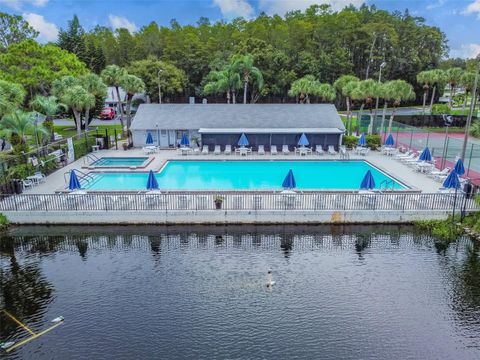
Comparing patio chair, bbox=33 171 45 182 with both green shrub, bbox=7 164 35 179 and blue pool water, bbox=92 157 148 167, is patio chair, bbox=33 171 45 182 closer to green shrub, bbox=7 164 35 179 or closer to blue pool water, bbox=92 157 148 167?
green shrub, bbox=7 164 35 179

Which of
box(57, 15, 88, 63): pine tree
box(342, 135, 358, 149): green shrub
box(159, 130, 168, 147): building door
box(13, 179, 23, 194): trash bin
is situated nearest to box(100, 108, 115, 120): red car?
box(57, 15, 88, 63): pine tree

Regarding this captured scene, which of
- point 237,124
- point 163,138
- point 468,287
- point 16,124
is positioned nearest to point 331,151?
point 237,124

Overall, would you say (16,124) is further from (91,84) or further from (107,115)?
(107,115)

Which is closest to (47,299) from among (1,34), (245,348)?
(245,348)

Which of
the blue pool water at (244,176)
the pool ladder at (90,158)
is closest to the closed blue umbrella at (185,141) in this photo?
the blue pool water at (244,176)

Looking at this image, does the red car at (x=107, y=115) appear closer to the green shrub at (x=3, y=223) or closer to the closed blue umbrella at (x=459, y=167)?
the green shrub at (x=3, y=223)
